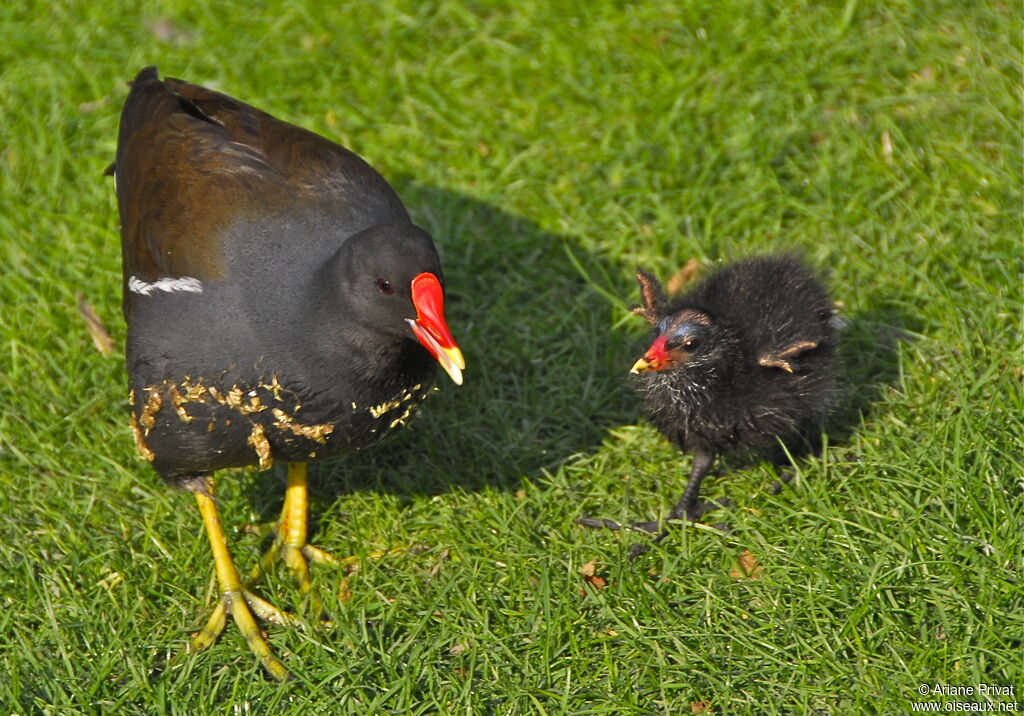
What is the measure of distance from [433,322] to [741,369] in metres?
1.15

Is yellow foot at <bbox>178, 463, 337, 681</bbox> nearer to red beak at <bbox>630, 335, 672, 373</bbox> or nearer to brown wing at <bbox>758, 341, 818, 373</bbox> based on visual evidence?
red beak at <bbox>630, 335, 672, 373</bbox>

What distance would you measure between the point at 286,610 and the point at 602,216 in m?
2.23

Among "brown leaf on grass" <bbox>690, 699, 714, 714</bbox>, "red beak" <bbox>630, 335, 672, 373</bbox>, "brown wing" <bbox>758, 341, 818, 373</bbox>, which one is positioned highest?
"red beak" <bbox>630, 335, 672, 373</bbox>

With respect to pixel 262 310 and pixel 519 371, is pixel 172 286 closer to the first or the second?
pixel 262 310

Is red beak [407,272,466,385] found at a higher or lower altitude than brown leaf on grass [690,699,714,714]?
higher

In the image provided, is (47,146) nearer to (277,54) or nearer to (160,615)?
(277,54)

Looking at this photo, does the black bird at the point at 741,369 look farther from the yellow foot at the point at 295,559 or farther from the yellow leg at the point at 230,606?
the yellow leg at the point at 230,606

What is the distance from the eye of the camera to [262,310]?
11.7ft

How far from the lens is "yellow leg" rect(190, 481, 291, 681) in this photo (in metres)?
3.75

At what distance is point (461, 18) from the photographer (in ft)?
19.4

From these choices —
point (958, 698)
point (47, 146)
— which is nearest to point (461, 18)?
point (47, 146)

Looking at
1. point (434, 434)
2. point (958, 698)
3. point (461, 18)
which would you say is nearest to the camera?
point (958, 698)

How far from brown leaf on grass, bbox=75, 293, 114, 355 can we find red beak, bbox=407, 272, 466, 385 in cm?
194

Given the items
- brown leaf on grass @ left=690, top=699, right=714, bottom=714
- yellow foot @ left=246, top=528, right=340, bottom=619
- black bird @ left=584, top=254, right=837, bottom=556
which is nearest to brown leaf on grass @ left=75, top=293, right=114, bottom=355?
yellow foot @ left=246, top=528, right=340, bottom=619
